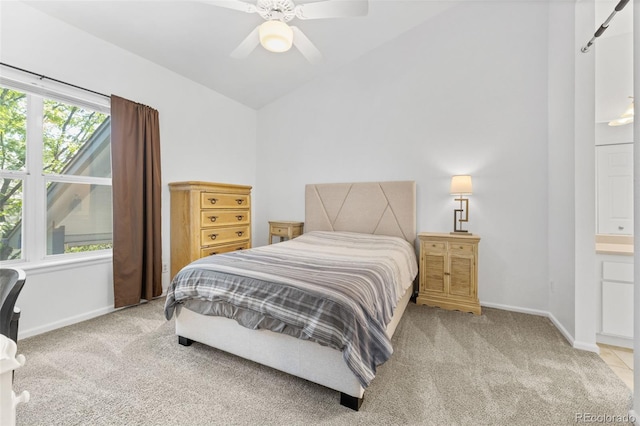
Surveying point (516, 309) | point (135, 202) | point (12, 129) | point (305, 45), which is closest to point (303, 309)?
point (305, 45)

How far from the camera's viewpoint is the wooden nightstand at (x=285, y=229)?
4262 mm

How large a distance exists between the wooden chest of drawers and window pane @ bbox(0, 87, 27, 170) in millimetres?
1308

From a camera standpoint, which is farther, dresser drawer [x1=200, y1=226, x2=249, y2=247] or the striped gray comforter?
dresser drawer [x1=200, y1=226, x2=249, y2=247]

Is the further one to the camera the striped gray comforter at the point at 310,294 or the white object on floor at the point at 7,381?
the striped gray comforter at the point at 310,294

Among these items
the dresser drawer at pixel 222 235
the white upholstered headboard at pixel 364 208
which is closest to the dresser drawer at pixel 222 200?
the dresser drawer at pixel 222 235

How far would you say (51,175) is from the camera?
103 inches

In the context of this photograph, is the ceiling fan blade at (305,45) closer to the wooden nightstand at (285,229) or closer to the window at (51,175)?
the window at (51,175)

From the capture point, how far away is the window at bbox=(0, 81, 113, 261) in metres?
2.38

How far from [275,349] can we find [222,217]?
2.22 m

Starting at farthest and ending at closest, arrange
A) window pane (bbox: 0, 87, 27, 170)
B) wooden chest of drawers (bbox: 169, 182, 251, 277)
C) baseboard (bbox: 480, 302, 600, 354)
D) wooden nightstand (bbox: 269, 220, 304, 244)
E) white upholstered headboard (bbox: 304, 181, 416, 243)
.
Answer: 1. wooden nightstand (bbox: 269, 220, 304, 244)
2. white upholstered headboard (bbox: 304, 181, 416, 243)
3. wooden chest of drawers (bbox: 169, 182, 251, 277)
4. window pane (bbox: 0, 87, 27, 170)
5. baseboard (bbox: 480, 302, 600, 354)

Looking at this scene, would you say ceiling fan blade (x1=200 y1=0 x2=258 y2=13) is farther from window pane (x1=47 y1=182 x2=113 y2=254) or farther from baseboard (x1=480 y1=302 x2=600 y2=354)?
baseboard (x1=480 y1=302 x2=600 y2=354)

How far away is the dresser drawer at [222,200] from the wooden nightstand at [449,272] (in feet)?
8.13

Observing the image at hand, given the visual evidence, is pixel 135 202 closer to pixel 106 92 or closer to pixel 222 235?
pixel 222 235

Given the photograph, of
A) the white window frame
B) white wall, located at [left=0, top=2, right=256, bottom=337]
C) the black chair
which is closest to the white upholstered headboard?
white wall, located at [left=0, top=2, right=256, bottom=337]
